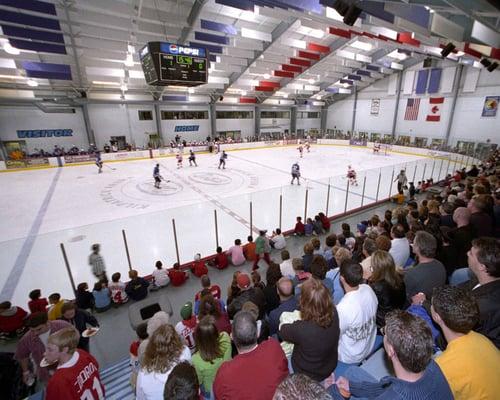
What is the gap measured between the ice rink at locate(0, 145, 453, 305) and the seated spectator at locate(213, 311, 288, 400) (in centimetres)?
361

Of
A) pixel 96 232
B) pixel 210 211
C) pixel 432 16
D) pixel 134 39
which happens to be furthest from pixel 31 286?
pixel 134 39

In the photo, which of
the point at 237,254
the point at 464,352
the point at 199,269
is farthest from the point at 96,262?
the point at 464,352

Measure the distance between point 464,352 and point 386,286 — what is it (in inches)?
47.4

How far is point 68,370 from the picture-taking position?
1.94 metres

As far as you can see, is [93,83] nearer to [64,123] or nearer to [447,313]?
[64,123]

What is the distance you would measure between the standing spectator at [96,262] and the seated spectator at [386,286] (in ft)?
17.0

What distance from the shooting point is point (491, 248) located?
2.20m

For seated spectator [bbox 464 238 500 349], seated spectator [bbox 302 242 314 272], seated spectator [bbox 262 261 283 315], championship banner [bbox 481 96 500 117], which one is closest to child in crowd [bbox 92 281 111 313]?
seated spectator [bbox 262 261 283 315]

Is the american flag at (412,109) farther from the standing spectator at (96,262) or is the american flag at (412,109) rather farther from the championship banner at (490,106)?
the standing spectator at (96,262)

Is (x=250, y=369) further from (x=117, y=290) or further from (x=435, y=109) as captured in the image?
(x=435, y=109)

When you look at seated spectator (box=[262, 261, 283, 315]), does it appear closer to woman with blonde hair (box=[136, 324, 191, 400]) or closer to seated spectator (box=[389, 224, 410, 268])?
woman with blonde hair (box=[136, 324, 191, 400])

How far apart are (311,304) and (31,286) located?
6662 millimetres

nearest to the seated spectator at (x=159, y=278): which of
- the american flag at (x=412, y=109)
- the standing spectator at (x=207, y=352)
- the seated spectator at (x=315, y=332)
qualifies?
the standing spectator at (x=207, y=352)

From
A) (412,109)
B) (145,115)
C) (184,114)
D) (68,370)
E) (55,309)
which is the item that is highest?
(412,109)
